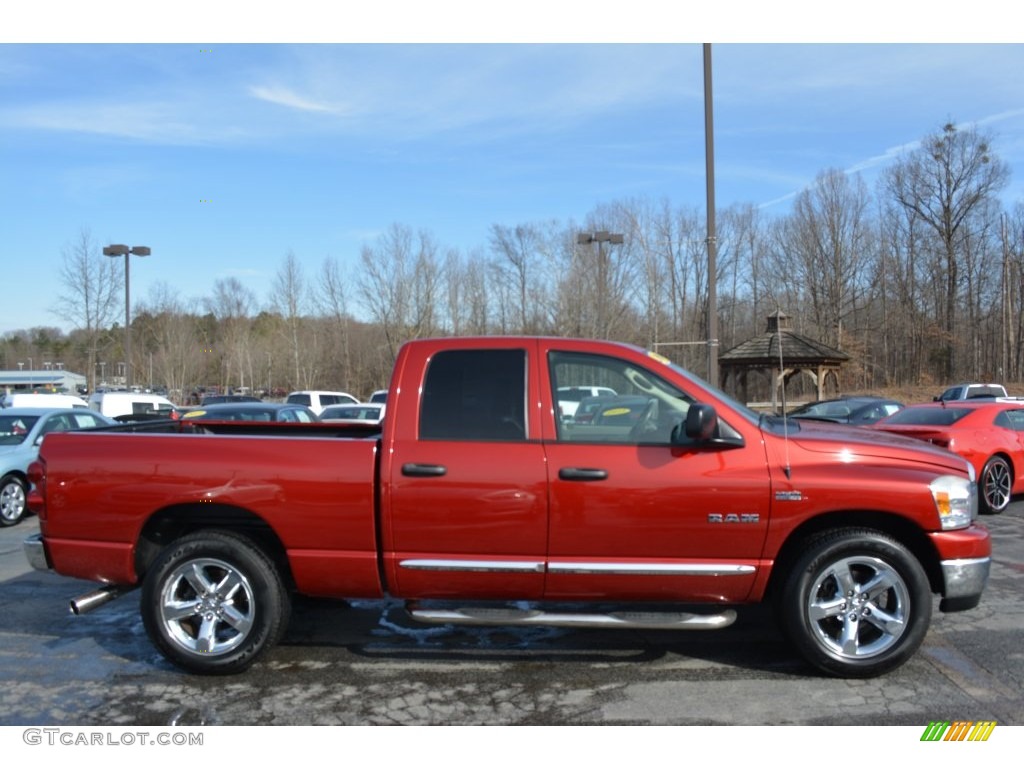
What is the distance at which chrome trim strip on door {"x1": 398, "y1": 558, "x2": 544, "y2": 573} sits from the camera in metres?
4.43

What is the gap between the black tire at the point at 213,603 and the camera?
182 inches

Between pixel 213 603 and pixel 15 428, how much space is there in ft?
29.5

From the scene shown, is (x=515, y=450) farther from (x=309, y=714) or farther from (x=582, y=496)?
(x=309, y=714)

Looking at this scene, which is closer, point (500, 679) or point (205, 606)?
point (500, 679)

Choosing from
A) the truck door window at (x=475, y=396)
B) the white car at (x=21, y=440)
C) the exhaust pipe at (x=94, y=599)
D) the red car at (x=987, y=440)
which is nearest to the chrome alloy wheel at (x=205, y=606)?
the exhaust pipe at (x=94, y=599)

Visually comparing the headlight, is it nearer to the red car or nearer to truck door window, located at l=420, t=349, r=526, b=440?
truck door window, located at l=420, t=349, r=526, b=440

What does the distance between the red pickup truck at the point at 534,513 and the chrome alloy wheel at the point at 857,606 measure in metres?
0.01

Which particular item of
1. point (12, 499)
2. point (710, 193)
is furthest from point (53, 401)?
point (710, 193)

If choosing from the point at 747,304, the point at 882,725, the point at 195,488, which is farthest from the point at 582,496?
the point at 747,304

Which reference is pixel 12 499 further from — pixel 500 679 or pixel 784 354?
pixel 784 354

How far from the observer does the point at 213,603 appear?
468 centimetres
